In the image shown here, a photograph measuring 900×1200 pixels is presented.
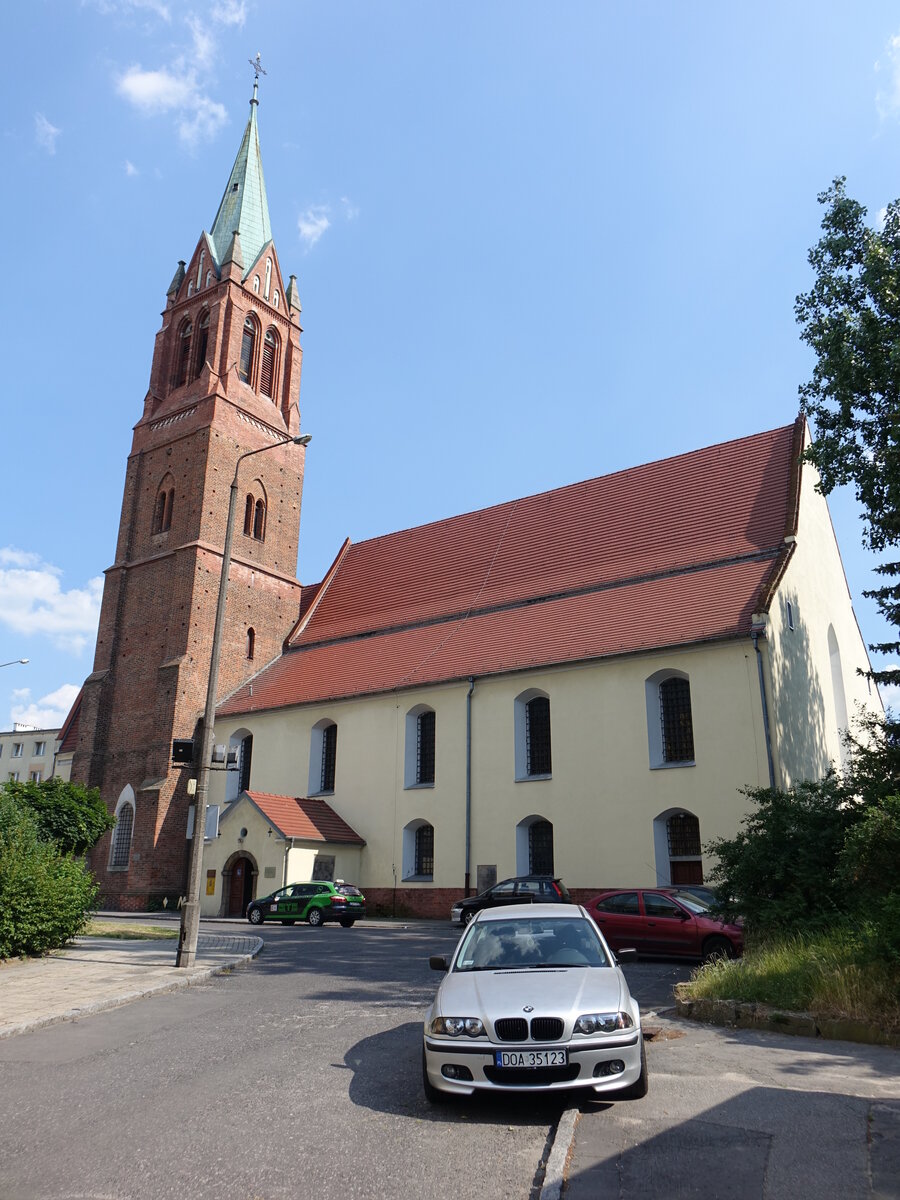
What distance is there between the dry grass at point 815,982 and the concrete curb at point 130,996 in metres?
6.50

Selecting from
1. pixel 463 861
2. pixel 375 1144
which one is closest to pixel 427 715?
pixel 463 861

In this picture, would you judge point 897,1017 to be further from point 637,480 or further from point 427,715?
point 637,480

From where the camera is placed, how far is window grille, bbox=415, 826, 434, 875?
1086 inches

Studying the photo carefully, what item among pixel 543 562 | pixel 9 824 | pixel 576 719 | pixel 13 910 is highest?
pixel 543 562

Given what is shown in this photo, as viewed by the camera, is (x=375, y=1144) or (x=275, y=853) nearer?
(x=375, y=1144)

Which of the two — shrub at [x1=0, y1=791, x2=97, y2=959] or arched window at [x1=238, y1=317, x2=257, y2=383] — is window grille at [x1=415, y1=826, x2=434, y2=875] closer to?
shrub at [x1=0, y1=791, x2=97, y2=959]

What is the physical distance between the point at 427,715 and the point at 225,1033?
20.4 meters

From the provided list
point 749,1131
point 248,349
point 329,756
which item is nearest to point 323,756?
point 329,756

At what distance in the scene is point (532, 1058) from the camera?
5891mm

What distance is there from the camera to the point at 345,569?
38.7 m

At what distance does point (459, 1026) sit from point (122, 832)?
96.2 ft

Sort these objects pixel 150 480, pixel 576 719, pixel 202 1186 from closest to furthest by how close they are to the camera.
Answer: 1. pixel 202 1186
2. pixel 576 719
3. pixel 150 480

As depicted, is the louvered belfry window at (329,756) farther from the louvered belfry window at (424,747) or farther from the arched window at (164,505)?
the arched window at (164,505)

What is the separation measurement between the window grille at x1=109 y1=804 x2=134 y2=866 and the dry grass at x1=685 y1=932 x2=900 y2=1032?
26.2 m
